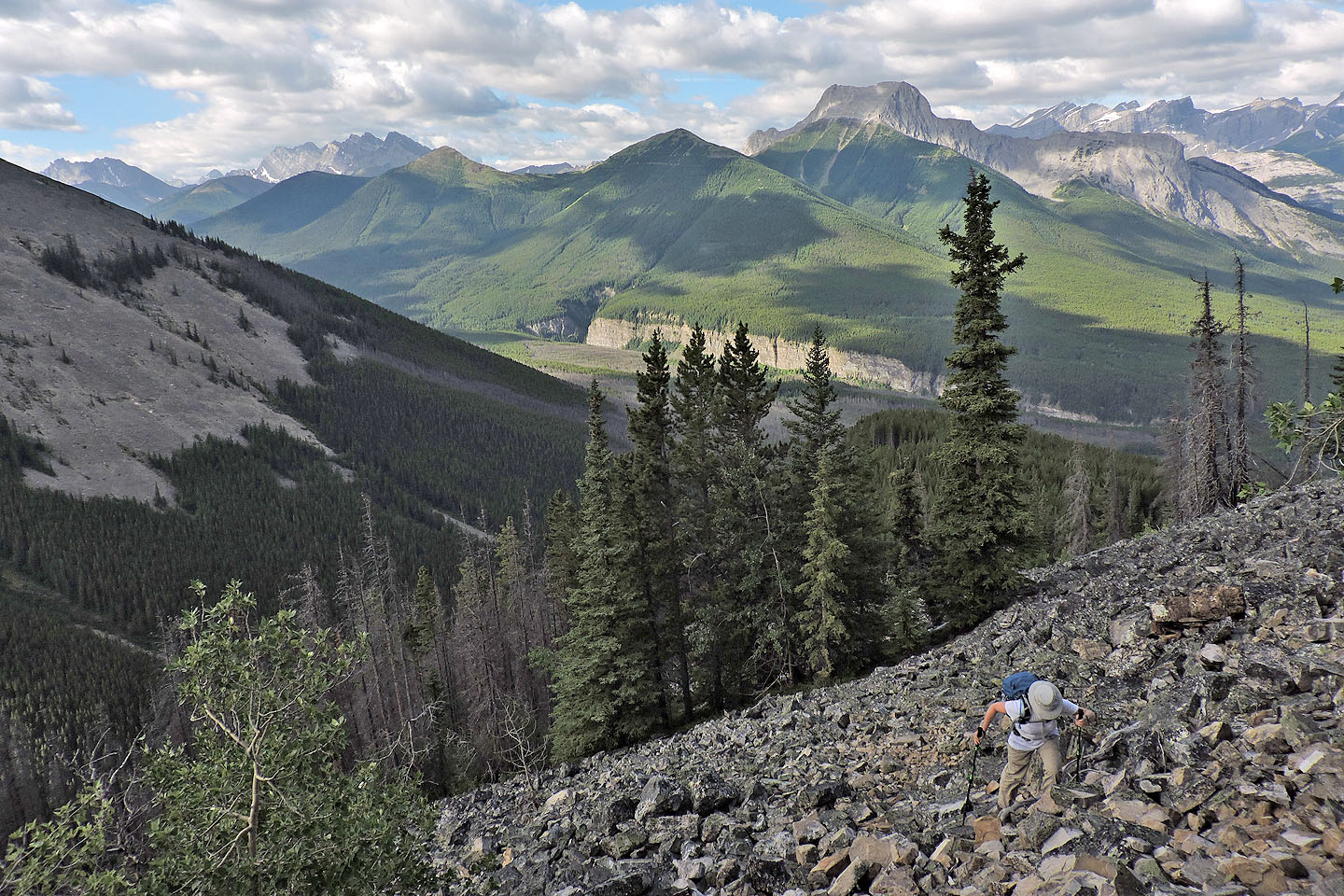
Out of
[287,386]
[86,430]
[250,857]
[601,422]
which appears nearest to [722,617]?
[601,422]

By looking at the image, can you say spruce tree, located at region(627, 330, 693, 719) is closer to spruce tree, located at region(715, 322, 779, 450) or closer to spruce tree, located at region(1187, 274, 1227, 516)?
Result: spruce tree, located at region(715, 322, 779, 450)

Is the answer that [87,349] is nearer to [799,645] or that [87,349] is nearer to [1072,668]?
[799,645]

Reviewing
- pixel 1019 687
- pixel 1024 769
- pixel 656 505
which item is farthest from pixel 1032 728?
pixel 656 505

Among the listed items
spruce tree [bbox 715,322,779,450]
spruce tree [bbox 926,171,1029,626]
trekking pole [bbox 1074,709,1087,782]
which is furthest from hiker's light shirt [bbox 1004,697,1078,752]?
spruce tree [bbox 715,322,779,450]

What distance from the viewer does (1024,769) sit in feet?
36.0

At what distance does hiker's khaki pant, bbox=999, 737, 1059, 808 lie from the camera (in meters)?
10.6

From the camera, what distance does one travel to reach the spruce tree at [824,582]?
25688mm

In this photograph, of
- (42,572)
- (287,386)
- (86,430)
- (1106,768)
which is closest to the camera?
(1106,768)

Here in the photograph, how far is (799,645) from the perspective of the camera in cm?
2852

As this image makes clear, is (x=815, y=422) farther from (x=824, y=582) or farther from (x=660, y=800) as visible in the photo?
(x=660, y=800)

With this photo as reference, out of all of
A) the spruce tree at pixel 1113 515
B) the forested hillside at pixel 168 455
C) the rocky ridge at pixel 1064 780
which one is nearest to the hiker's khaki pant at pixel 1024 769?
the rocky ridge at pixel 1064 780

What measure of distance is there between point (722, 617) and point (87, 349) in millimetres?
164341

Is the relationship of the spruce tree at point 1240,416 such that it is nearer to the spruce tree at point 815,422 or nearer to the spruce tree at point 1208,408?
the spruce tree at point 1208,408

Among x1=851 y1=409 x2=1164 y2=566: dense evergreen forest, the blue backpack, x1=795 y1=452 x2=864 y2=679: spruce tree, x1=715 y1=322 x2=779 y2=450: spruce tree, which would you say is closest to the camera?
the blue backpack
